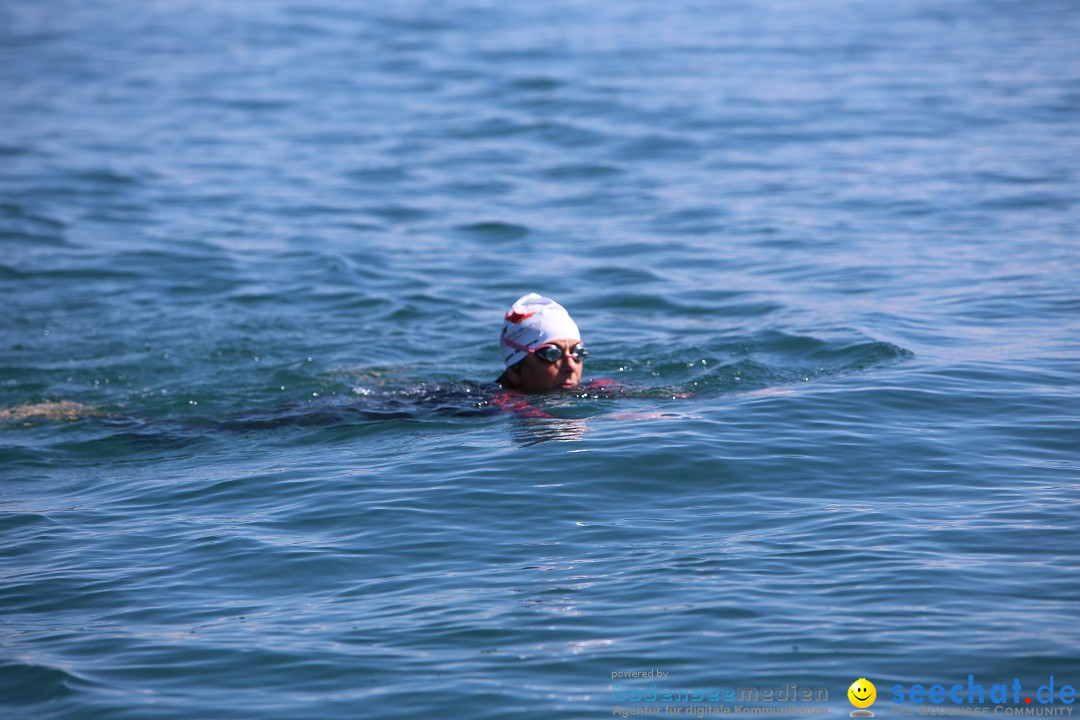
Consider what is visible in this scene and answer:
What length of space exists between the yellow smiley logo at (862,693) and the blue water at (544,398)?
3.6 inches

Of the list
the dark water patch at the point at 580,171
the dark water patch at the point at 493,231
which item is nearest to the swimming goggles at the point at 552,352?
the dark water patch at the point at 493,231

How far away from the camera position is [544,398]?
1066 cm

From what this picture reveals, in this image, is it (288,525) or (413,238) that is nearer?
(288,525)

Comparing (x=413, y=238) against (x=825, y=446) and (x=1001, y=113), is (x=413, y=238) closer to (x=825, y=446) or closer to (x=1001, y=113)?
(x=825, y=446)

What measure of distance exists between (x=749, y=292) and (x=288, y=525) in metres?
7.34

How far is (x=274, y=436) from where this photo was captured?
1042 centimetres

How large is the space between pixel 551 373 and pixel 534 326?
44 cm

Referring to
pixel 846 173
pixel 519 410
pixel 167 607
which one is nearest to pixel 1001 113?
pixel 846 173

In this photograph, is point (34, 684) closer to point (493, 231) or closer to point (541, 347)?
point (541, 347)

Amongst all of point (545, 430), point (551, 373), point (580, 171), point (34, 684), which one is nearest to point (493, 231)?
point (580, 171)

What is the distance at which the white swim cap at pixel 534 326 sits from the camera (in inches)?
410

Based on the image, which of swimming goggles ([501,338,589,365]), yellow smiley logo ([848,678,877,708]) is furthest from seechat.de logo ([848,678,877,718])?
swimming goggles ([501,338,589,365])

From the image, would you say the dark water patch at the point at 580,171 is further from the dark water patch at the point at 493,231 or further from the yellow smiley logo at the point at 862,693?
the yellow smiley logo at the point at 862,693

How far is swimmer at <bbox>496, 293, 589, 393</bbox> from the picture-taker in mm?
10422
